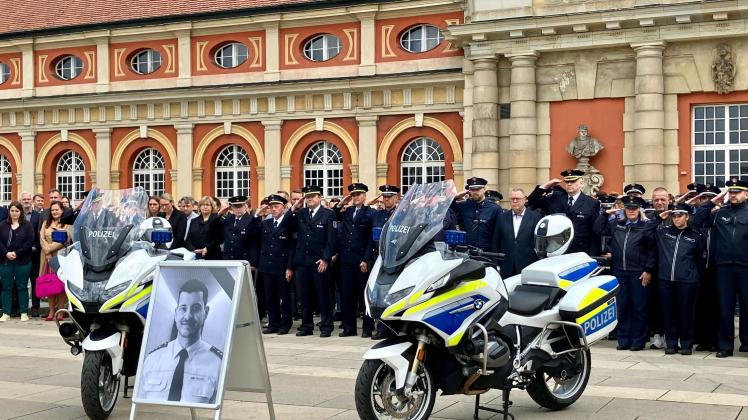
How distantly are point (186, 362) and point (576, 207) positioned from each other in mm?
7842

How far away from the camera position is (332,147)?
29.3 m

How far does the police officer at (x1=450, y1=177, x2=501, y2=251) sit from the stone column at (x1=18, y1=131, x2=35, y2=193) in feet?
72.3

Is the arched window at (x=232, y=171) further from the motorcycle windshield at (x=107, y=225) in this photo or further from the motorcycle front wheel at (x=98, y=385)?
the motorcycle front wheel at (x=98, y=385)

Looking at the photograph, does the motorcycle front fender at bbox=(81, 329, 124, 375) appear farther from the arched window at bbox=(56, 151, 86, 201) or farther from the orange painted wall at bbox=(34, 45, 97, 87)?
the arched window at bbox=(56, 151, 86, 201)

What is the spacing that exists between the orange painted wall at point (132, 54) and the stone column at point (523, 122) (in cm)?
1149

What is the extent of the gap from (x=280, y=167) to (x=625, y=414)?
2183 cm

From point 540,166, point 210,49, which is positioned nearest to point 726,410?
point 540,166

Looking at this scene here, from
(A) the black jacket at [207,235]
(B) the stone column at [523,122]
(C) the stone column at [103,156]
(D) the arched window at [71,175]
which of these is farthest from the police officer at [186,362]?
(D) the arched window at [71,175]

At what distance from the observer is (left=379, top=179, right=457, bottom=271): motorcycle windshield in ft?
25.0

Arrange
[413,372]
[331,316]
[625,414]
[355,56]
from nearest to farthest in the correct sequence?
[413,372] < [625,414] < [331,316] < [355,56]

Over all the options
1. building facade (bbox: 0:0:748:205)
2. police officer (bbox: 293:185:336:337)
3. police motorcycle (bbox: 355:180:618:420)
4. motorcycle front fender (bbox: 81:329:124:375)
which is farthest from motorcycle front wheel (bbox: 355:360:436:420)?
building facade (bbox: 0:0:748:205)

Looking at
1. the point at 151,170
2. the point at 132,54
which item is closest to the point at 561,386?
the point at 151,170

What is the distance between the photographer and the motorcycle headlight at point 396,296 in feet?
24.1

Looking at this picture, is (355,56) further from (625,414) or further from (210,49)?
(625,414)
